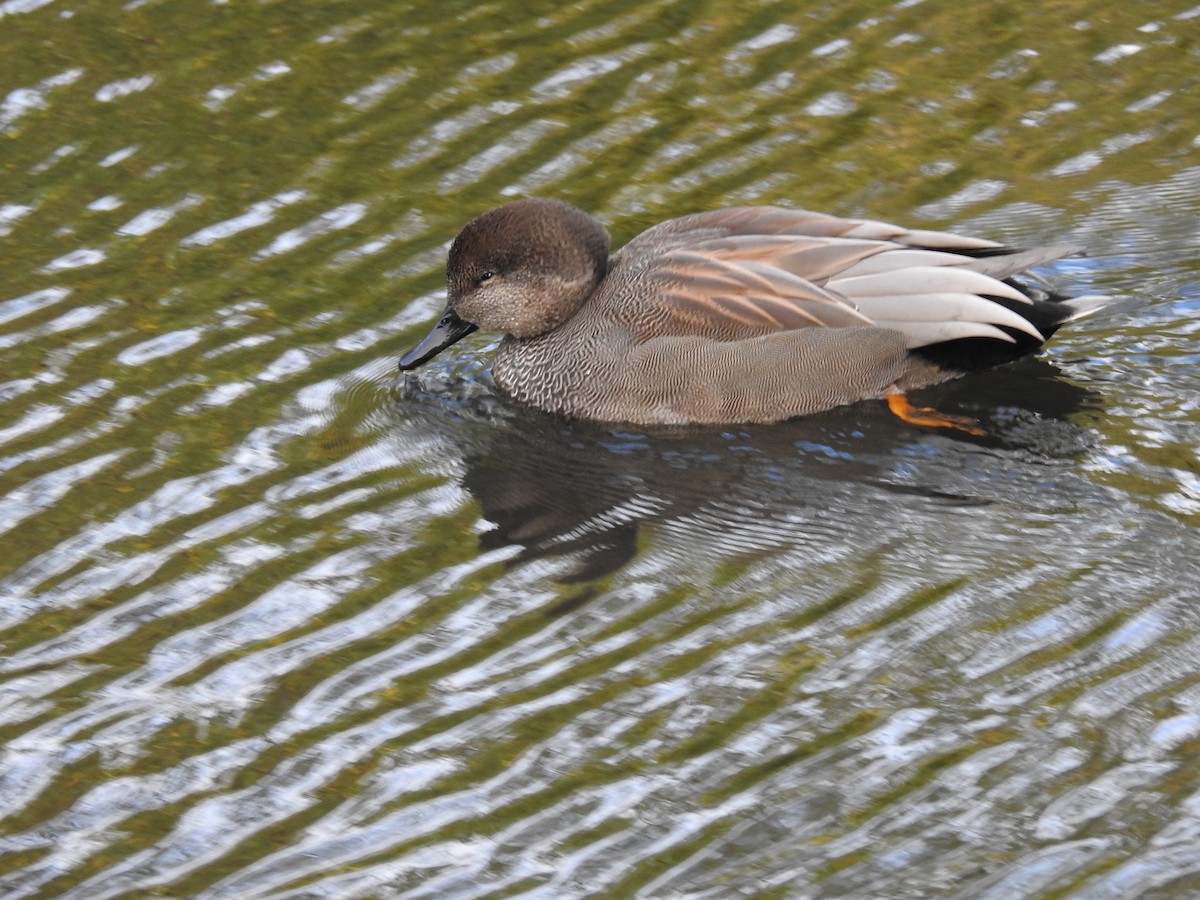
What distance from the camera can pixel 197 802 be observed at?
5.26m

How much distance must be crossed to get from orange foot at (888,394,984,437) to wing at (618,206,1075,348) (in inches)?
9.7

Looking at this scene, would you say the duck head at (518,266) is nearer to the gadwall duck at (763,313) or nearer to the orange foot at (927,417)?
the gadwall duck at (763,313)

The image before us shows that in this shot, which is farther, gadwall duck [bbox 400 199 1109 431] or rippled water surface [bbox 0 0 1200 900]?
gadwall duck [bbox 400 199 1109 431]

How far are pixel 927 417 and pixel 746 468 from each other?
2.84 ft

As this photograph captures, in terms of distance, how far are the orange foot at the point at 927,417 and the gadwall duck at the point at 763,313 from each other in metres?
0.01

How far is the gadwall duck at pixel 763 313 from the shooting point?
7.57m

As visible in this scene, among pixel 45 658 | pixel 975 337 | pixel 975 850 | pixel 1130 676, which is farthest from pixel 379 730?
pixel 975 337

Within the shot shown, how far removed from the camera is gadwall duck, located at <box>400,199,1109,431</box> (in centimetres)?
757

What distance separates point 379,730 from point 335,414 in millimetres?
2410

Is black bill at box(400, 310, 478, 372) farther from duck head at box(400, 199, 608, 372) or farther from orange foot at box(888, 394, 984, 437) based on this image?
orange foot at box(888, 394, 984, 437)

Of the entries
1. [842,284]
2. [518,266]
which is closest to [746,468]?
[842,284]

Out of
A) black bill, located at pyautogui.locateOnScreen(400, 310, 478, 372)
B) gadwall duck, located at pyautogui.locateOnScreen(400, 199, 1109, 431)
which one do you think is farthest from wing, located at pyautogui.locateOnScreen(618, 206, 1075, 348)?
black bill, located at pyautogui.locateOnScreen(400, 310, 478, 372)

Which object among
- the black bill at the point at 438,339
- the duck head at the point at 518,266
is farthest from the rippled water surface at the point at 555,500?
the duck head at the point at 518,266

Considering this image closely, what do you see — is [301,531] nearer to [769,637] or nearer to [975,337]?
[769,637]
